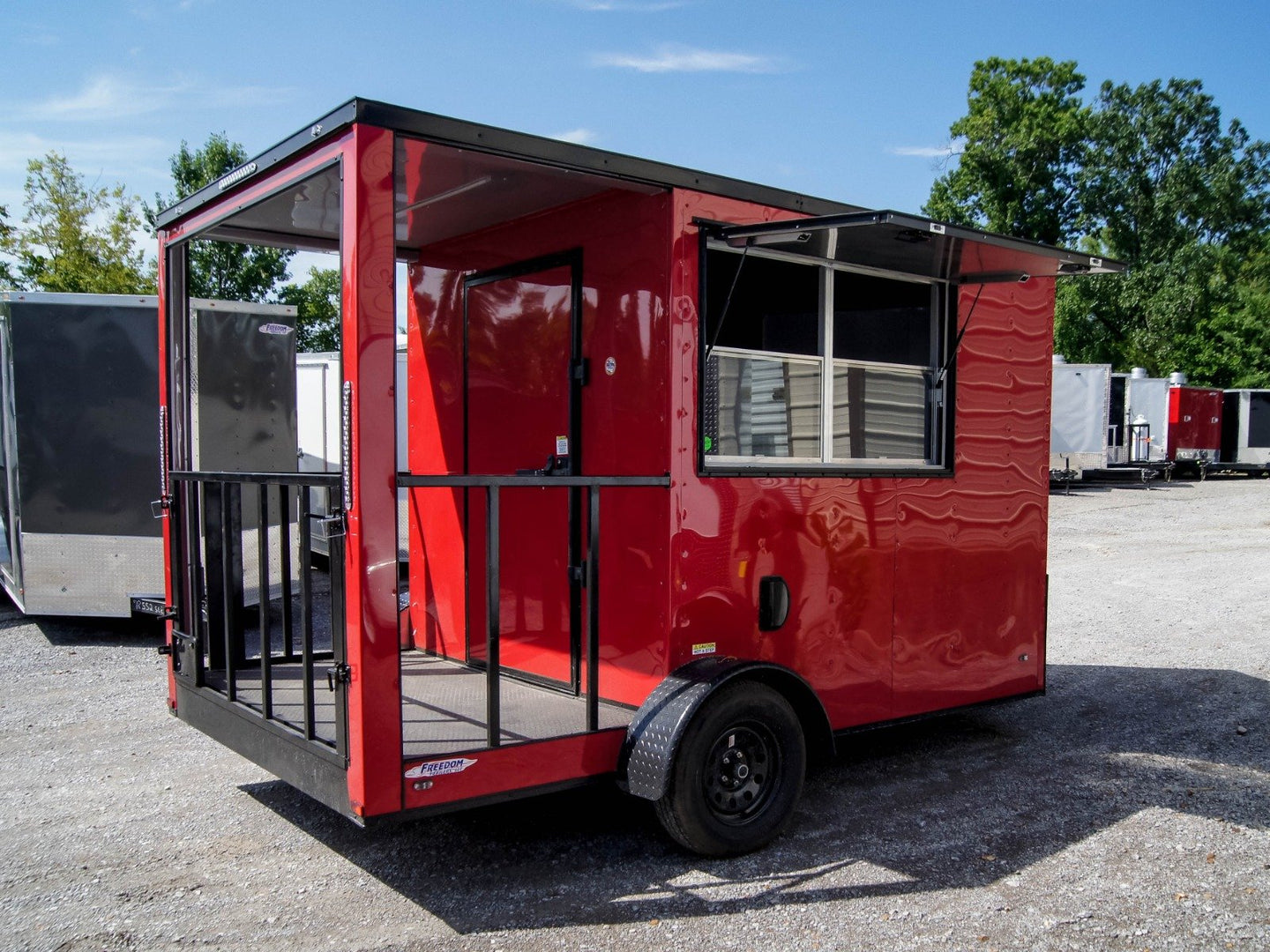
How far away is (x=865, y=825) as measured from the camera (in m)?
4.70

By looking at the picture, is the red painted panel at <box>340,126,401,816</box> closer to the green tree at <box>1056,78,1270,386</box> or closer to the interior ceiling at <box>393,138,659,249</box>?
the interior ceiling at <box>393,138,659,249</box>

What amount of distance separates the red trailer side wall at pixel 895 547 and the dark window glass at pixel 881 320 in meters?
0.25

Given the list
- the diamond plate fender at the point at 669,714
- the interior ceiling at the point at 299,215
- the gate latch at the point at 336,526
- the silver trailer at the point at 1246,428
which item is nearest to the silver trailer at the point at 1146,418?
the silver trailer at the point at 1246,428

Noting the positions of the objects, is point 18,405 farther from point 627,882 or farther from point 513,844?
point 627,882

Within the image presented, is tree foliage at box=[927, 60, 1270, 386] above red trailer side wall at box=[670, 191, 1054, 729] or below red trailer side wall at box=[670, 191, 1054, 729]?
above

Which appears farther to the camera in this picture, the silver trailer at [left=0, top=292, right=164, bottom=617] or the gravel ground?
the silver trailer at [left=0, top=292, right=164, bottom=617]

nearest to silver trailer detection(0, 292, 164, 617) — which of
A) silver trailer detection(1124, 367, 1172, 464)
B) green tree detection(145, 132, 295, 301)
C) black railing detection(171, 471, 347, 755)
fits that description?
black railing detection(171, 471, 347, 755)

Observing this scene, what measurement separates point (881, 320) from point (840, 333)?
0.35 m

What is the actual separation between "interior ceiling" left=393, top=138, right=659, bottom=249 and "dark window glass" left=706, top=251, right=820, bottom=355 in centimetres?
54

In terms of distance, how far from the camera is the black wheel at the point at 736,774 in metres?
4.11

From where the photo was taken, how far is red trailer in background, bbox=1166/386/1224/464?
27594 mm

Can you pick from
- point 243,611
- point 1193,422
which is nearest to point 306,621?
point 243,611

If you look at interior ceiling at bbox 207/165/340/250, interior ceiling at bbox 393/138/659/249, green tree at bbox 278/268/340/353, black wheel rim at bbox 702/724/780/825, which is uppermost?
green tree at bbox 278/268/340/353

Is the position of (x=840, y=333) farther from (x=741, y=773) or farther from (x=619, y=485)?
(x=741, y=773)
